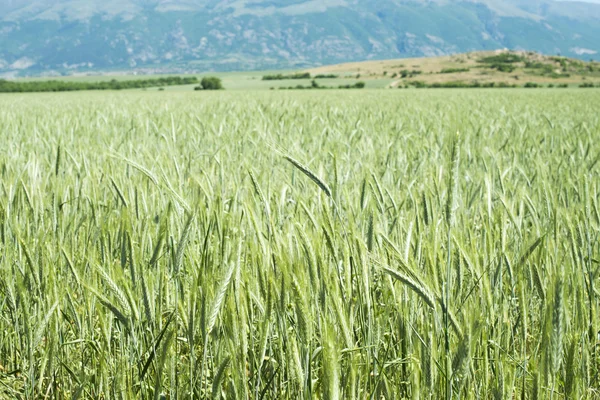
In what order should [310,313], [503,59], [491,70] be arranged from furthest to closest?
1. [503,59]
2. [491,70]
3. [310,313]

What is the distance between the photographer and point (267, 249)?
126 centimetres

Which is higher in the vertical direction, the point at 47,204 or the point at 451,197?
the point at 451,197

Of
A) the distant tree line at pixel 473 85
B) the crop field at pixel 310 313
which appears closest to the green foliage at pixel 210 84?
the distant tree line at pixel 473 85

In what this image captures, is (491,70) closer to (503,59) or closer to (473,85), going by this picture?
(503,59)

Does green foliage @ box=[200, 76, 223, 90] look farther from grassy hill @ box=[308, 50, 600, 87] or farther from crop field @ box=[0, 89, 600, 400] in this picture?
crop field @ box=[0, 89, 600, 400]

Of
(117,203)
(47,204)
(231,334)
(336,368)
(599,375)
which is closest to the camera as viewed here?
(336,368)

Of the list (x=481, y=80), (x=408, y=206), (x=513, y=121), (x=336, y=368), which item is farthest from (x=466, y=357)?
(x=481, y=80)

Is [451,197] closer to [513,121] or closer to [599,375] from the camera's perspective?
[599,375]

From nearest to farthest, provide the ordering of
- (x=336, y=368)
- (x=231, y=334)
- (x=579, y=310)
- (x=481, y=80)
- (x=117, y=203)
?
(x=336, y=368)
(x=231, y=334)
(x=579, y=310)
(x=117, y=203)
(x=481, y=80)

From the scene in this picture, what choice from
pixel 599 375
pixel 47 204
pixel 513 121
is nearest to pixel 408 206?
pixel 599 375

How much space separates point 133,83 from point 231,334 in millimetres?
55603

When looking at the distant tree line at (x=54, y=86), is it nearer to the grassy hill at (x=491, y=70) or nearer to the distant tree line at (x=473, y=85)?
the grassy hill at (x=491, y=70)

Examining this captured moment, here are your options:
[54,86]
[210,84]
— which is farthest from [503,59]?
[54,86]

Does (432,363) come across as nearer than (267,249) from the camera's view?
Yes
